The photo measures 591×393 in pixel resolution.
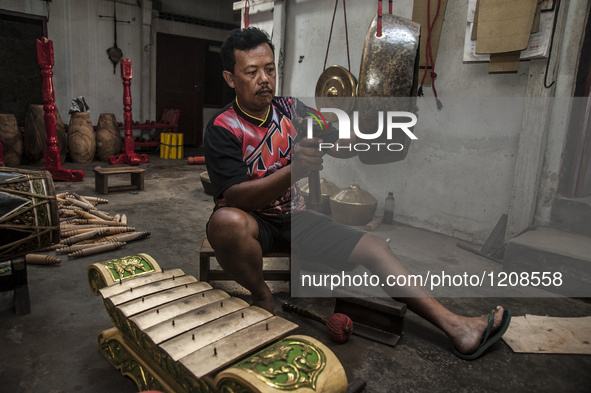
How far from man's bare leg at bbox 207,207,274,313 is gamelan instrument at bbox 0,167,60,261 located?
87cm

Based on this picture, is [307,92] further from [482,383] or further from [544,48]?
[482,383]

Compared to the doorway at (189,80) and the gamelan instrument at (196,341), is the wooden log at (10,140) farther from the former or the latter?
the gamelan instrument at (196,341)

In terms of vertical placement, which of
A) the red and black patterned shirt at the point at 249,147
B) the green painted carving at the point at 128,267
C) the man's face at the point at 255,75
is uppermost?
the man's face at the point at 255,75

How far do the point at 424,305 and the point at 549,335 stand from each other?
773 mm

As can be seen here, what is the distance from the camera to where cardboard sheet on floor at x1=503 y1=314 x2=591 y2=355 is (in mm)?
1994

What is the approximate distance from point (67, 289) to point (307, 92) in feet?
11.6

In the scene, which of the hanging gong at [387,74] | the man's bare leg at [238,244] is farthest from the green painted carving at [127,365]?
the hanging gong at [387,74]

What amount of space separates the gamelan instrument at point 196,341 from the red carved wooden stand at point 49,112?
404 centimetres

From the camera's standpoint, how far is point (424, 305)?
191 cm

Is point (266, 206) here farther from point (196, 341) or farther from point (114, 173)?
point (114, 173)

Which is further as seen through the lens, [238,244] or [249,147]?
[249,147]

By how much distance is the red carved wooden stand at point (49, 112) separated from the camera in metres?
4.97

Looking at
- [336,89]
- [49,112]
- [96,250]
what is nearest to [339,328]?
[96,250]

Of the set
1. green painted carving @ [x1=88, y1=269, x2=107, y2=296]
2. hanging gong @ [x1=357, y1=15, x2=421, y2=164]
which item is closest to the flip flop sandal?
hanging gong @ [x1=357, y1=15, x2=421, y2=164]
